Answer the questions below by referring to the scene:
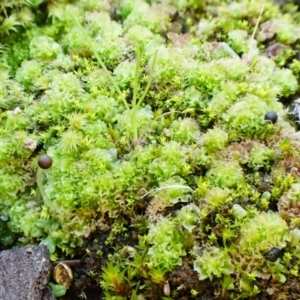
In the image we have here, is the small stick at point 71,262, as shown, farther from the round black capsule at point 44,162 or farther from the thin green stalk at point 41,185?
the round black capsule at point 44,162

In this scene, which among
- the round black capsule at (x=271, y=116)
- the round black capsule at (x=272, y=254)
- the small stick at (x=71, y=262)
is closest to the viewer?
the round black capsule at (x=272, y=254)

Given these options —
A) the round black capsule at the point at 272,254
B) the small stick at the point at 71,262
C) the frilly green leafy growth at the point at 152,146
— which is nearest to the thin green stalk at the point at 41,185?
the frilly green leafy growth at the point at 152,146

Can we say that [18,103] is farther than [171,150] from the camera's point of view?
Yes

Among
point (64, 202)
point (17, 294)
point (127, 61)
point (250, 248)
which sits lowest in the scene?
point (17, 294)

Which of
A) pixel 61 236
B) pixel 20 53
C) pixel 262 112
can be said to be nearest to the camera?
pixel 61 236

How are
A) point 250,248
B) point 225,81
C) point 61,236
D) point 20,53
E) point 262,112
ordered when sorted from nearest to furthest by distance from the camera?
point 250,248, point 61,236, point 262,112, point 225,81, point 20,53

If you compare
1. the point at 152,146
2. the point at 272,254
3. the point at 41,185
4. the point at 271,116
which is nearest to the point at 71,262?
the point at 41,185

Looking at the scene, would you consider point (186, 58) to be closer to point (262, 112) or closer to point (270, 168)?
point (262, 112)

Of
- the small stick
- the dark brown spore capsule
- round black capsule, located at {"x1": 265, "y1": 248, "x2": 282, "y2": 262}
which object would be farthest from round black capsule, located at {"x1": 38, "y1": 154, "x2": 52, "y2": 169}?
round black capsule, located at {"x1": 265, "y1": 248, "x2": 282, "y2": 262}

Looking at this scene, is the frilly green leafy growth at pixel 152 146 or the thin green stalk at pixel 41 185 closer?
the frilly green leafy growth at pixel 152 146

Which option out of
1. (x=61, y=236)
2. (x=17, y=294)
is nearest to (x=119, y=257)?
(x=61, y=236)
